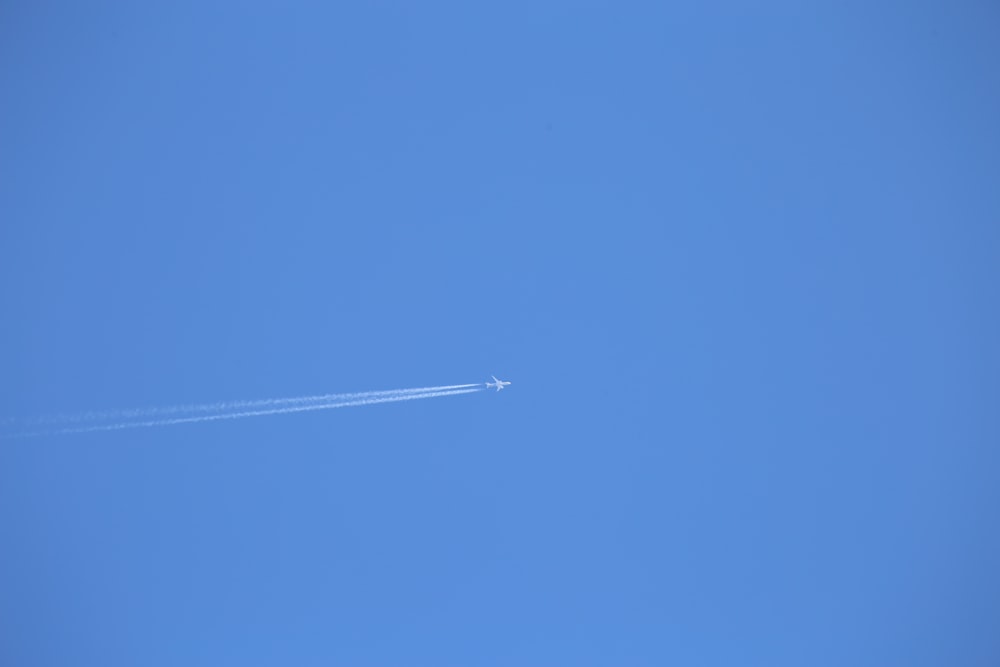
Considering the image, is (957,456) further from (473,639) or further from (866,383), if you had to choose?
(473,639)

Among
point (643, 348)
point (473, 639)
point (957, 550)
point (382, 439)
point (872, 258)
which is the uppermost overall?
point (872, 258)

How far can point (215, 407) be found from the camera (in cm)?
446

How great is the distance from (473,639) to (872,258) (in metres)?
3.10

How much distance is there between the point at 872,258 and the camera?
173 inches

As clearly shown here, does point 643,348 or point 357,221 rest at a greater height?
point 357,221

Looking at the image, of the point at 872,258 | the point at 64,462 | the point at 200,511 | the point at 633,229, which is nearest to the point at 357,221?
the point at 633,229

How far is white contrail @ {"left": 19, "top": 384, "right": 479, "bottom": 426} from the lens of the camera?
14.5 feet

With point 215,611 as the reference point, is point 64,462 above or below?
above

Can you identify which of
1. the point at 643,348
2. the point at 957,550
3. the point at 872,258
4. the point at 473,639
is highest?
the point at 872,258

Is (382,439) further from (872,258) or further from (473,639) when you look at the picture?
(872,258)

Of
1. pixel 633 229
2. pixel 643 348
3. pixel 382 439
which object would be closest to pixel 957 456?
pixel 643 348

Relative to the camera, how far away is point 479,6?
436 centimetres

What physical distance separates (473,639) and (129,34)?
395 cm

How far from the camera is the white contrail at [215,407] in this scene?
441cm
